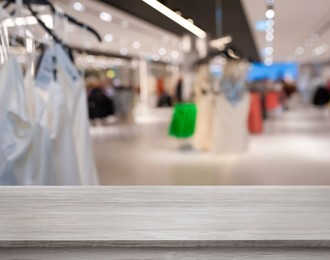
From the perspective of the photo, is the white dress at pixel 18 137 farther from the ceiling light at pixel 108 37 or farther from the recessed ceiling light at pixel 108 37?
the ceiling light at pixel 108 37

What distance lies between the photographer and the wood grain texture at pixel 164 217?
112cm

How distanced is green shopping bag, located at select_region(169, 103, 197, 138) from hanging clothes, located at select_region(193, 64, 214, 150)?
14 centimetres

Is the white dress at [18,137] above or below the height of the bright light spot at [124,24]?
below

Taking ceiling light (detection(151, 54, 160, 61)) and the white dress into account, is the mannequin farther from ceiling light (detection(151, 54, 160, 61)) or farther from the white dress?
ceiling light (detection(151, 54, 160, 61))

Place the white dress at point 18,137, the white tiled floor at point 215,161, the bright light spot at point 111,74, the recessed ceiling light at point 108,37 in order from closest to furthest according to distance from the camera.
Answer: the white dress at point 18,137
the white tiled floor at point 215,161
the recessed ceiling light at point 108,37
the bright light spot at point 111,74

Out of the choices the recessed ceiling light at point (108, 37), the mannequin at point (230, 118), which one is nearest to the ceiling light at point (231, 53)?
the mannequin at point (230, 118)

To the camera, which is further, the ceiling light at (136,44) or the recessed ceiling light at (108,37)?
the ceiling light at (136,44)

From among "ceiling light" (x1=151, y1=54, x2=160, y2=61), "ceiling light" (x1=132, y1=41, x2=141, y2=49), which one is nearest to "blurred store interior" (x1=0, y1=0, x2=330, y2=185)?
"ceiling light" (x1=132, y1=41, x2=141, y2=49)

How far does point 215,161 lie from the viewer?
6.33 meters

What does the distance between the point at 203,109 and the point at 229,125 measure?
0.84 m

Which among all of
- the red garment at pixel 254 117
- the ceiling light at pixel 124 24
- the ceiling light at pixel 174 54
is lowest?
the red garment at pixel 254 117

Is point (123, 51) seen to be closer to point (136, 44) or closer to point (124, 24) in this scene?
point (136, 44)

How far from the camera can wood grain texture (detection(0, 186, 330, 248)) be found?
3.68ft

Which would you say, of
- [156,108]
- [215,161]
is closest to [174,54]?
[156,108]
